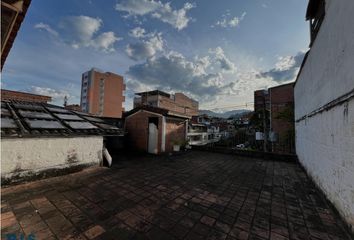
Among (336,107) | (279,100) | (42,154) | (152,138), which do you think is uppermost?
(279,100)

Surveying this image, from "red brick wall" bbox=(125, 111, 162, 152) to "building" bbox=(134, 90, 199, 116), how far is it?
70.5 ft

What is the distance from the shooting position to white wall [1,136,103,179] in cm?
376

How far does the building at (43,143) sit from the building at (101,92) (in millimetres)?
38230

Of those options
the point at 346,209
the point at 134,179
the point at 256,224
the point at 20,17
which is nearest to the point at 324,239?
the point at 346,209

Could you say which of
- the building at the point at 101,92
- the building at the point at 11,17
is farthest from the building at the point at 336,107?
the building at the point at 101,92

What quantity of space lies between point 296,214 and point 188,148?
8352 millimetres

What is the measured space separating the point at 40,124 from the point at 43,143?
0.70m

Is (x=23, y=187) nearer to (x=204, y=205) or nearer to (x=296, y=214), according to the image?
(x=204, y=205)

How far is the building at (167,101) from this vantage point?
38.5 meters

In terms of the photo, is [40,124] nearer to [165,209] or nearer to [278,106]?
[165,209]

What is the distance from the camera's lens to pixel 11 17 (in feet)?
8.32

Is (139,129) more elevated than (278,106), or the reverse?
(278,106)

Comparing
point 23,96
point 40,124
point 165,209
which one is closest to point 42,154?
point 40,124

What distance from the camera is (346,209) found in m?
2.48
